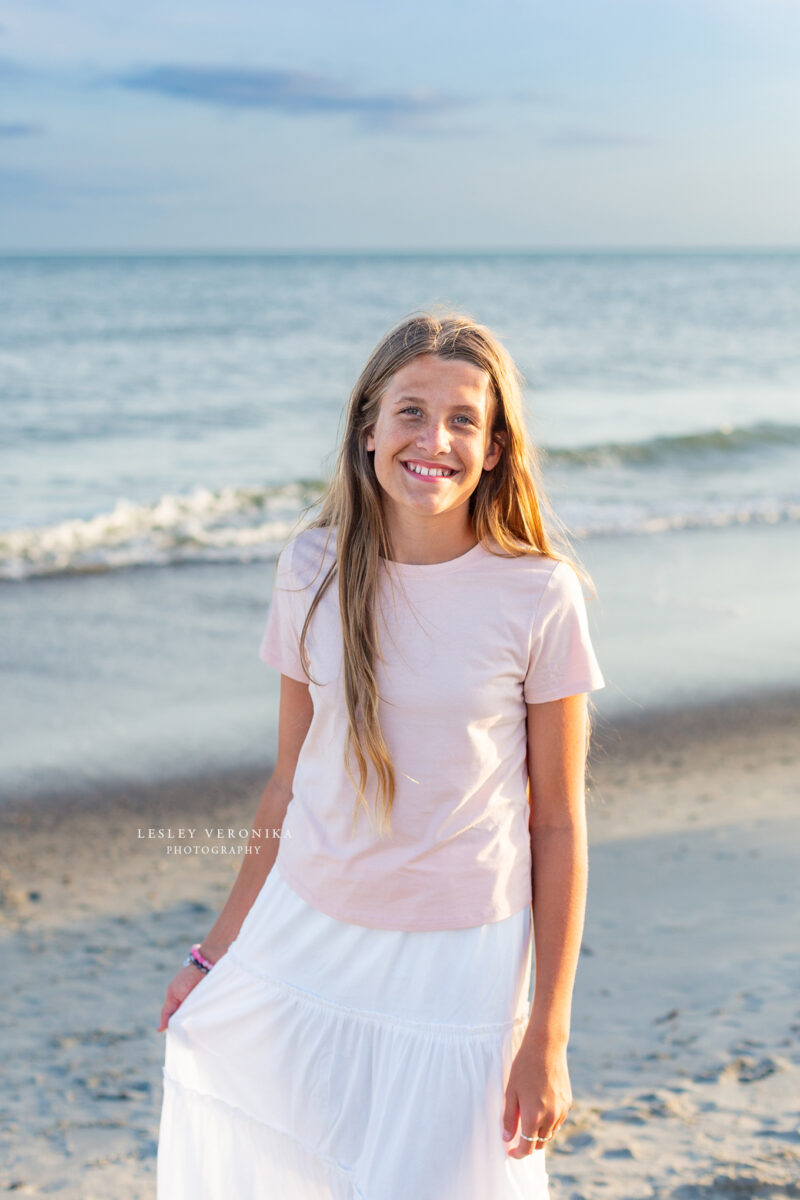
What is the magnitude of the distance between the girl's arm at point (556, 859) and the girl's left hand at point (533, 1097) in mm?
13

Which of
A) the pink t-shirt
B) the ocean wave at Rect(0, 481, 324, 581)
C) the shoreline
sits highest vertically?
the pink t-shirt

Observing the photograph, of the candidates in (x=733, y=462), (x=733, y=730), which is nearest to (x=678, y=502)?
(x=733, y=462)

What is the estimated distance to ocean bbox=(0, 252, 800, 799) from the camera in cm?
687

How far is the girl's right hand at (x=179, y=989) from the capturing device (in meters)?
2.16

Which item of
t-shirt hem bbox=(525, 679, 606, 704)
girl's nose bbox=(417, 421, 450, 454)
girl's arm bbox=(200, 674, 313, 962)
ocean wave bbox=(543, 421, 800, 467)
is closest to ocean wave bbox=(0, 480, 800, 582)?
ocean wave bbox=(543, 421, 800, 467)

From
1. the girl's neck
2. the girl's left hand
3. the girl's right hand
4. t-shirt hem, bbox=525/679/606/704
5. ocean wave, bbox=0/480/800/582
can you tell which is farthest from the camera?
ocean wave, bbox=0/480/800/582

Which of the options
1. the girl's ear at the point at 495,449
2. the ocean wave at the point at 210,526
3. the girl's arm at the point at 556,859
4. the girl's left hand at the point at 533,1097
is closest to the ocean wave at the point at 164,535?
the ocean wave at the point at 210,526

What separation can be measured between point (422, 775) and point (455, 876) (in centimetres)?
17

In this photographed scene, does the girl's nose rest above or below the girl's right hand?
above

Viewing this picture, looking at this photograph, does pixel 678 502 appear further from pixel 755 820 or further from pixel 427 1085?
pixel 427 1085

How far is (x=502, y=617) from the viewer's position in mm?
1897

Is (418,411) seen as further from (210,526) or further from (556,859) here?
(210,526)

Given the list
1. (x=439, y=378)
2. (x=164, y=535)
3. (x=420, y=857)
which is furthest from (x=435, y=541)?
(x=164, y=535)

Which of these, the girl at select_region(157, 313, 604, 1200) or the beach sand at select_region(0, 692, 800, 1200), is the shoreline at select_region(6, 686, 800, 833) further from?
the girl at select_region(157, 313, 604, 1200)
